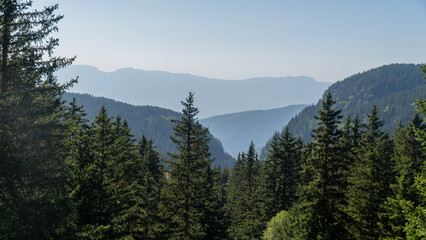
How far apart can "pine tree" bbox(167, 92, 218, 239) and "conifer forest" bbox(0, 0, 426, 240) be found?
0.10 meters

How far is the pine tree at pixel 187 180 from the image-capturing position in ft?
85.4

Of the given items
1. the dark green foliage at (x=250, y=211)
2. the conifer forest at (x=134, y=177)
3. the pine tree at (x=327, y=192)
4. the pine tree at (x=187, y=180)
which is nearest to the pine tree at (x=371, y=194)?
the conifer forest at (x=134, y=177)

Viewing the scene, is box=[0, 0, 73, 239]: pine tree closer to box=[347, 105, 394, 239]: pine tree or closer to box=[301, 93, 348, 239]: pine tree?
box=[301, 93, 348, 239]: pine tree

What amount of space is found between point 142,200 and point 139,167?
182 inches

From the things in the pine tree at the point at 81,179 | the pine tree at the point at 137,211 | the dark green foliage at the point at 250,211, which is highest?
the pine tree at the point at 81,179

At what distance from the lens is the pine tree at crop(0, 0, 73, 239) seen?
11127mm

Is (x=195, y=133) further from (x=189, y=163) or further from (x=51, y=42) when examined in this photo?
(x=51, y=42)

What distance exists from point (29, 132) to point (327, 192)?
57.6 feet

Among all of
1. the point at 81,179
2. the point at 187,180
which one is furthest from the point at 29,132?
the point at 187,180

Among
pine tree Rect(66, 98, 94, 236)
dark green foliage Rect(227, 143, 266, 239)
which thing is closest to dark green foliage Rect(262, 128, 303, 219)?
dark green foliage Rect(227, 143, 266, 239)

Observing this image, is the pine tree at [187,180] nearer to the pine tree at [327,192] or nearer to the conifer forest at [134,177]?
the conifer forest at [134,177]

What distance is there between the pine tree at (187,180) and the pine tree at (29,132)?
1378 cm

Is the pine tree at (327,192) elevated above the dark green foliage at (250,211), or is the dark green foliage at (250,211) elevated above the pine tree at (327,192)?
the pine tree at (327,192)

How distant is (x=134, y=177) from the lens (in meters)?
28.8
